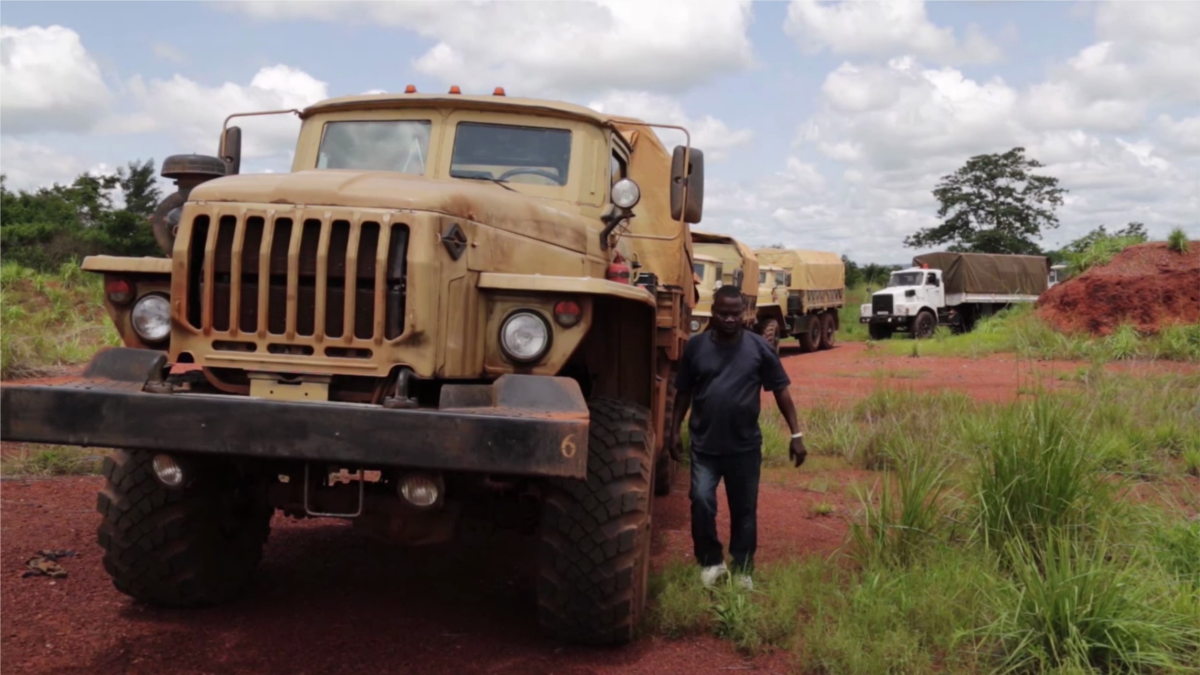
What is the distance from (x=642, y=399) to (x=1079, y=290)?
17887 millimetres

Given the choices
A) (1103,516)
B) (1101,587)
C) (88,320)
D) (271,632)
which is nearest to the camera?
(1101,587)

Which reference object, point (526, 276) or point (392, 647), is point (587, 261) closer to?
point (526, 276)

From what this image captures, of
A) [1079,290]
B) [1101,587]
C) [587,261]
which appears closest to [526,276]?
[587,261]

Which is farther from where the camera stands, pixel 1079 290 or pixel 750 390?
pixel 1079 290

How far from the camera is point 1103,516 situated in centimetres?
491

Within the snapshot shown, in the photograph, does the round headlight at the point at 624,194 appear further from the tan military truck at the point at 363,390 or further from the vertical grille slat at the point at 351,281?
the vertical grille slat at the point at 351,281

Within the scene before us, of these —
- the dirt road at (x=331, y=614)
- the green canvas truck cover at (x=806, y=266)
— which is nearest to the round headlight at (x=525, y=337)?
the dirt road at (x=331, y=614)

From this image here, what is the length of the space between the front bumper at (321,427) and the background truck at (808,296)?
19361mm

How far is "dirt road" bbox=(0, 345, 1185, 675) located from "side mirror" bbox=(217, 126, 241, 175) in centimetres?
208

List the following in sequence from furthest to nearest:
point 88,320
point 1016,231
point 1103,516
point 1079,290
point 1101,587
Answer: point 1016,231 < point 1079,290 < point 88,320 < point 1103,516 < point 1101,587

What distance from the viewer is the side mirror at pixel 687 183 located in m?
5.73

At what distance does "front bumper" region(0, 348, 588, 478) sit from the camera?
351 centimetres

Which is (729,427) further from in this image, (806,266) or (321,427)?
(806,266)

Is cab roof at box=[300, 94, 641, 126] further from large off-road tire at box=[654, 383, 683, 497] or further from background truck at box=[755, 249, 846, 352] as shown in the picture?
background truck at box=[755, 249, 846, 352]
